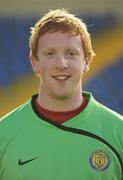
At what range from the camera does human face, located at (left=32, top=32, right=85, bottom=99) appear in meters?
3.30

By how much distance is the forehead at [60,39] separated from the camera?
3.33 metres

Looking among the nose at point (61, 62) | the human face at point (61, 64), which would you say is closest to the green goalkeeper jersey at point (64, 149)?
the human face at point (61, 64)

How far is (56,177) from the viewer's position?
3.30 m

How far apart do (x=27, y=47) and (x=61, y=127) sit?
5.10 m

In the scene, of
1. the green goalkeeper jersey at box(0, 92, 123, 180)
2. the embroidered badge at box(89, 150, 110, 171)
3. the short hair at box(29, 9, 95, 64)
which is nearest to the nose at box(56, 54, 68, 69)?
the short hair at box(29, 9, 95, 64)

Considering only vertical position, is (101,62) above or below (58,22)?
above

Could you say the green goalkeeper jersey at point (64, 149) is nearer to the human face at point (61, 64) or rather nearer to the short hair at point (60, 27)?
the human face at point (61, 64)

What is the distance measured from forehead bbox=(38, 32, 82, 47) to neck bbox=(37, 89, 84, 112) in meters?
0.22

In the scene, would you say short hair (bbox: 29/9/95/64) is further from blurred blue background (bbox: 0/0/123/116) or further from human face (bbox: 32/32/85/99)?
blurred blue background (bbox: 0/0/123/116)

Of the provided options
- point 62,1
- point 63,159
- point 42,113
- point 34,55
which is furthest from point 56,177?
point 62,1

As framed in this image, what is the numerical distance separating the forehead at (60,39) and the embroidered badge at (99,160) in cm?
48

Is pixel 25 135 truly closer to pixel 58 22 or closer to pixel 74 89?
pixel 74 89

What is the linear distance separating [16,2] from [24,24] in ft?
0.82

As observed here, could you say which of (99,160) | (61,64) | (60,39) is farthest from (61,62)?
(99,160)
